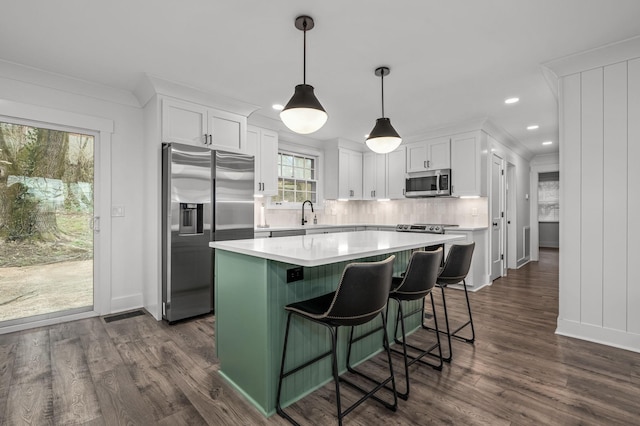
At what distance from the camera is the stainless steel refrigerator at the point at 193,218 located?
3137mm

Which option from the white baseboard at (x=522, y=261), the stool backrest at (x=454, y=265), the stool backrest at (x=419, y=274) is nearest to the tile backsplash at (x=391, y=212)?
the white baseboard at (x=522, y=261)

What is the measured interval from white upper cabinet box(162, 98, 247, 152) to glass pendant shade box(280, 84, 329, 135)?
5.67 feet

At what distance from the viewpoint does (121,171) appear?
3.46 meters

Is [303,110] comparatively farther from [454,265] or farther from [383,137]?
[454,265]

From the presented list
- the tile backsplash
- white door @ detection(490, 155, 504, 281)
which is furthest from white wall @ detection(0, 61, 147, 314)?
white door @ detection(490, 155, 504, 281)

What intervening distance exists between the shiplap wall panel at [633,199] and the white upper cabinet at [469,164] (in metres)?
2.06

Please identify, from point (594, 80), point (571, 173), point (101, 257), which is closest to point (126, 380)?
point (101, 257)

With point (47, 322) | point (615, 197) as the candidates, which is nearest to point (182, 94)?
point (47, 322)

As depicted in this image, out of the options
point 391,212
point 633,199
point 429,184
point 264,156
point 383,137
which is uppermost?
point 264,156

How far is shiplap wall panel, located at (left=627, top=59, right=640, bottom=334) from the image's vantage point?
8.10ft

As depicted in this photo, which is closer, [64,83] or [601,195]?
[601,195]

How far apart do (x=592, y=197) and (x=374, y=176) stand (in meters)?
3.58

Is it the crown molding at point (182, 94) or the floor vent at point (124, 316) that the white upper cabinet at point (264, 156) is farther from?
the floor vent at point (124, 316)

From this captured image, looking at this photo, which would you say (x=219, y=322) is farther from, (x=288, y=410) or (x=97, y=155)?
(x=97, y=155)
